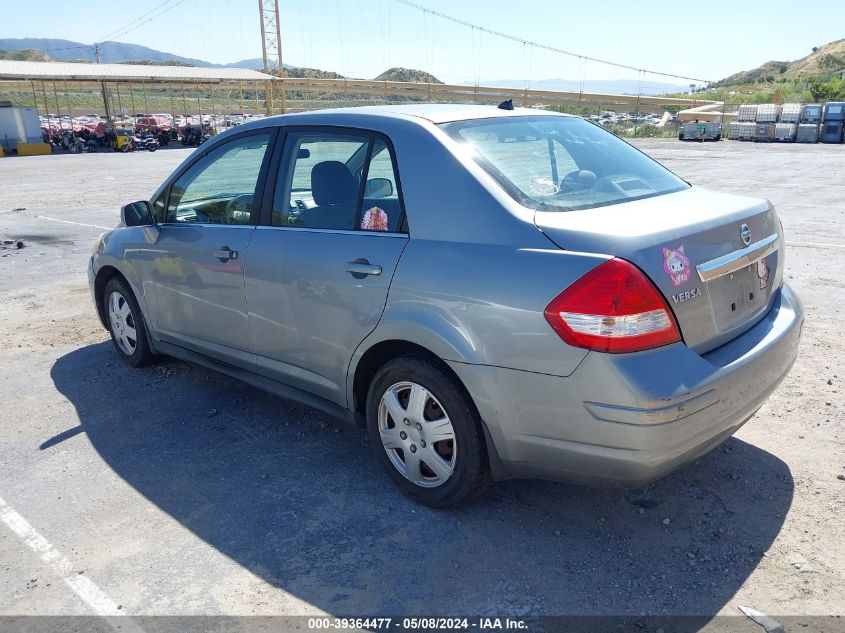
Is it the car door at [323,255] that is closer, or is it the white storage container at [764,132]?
the car door at [323,255]

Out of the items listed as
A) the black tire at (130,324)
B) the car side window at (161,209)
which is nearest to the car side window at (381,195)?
the car side window at (161,209)

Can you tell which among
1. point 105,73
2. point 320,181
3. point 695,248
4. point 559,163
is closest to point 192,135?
point 105,73

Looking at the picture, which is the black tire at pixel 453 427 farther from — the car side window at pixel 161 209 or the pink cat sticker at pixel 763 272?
the car side window at pixel 161 209

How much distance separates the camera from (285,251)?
12.4ft

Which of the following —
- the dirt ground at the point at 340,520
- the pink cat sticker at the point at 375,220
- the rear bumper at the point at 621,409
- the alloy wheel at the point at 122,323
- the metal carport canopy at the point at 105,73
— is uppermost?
the metal carport canopy at the point at 105,73

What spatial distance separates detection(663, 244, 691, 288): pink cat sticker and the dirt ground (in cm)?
117

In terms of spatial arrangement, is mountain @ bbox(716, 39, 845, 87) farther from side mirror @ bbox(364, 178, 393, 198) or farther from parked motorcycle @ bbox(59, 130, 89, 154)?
side mirror @ bbox(364, 178, 393, 198)

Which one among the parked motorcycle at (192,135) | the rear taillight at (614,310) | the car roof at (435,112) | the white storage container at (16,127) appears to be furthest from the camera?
the parked motorcycle at (192,135)

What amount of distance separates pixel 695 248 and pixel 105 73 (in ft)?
149

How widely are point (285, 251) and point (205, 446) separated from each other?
1271 millimetres

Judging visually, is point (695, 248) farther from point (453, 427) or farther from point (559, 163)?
point (453, 427)

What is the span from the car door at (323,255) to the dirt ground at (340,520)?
2.02 ft

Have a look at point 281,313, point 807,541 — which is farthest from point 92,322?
point 807,541

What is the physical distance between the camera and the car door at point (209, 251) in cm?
412
